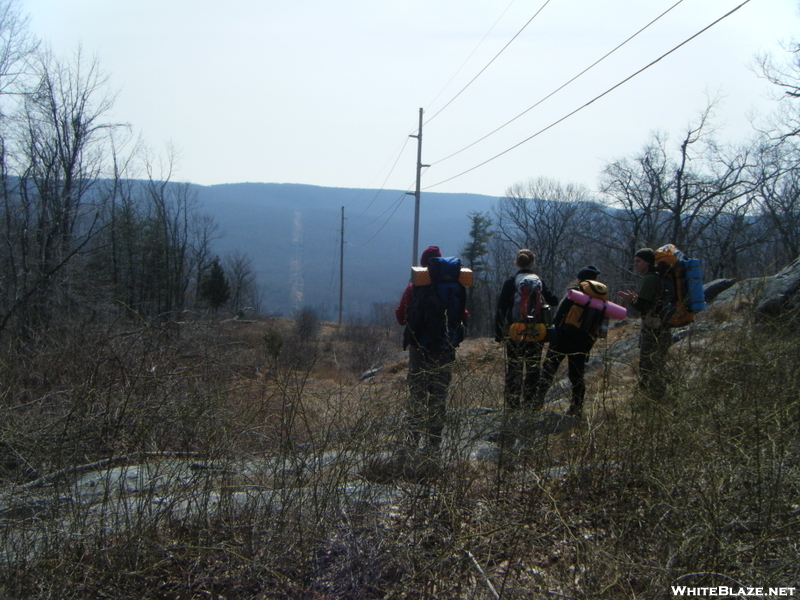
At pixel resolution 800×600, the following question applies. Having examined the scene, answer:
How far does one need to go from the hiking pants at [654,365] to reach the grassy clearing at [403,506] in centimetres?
11

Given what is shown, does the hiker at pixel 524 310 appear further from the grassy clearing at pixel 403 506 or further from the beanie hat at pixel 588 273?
the grassy clearing at pixel 403 506

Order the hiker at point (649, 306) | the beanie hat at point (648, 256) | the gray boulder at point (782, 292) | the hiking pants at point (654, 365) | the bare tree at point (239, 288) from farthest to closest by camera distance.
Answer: the bare tree at point (239, 288) → the gray boulder at point (782, 292) → the beanie hat at point (648, 256) → the hiker at point (649, 306) → the hiking pants at point (654, 365)

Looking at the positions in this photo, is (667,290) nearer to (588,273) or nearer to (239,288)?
(588,273)

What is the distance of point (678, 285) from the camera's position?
16.0 feet

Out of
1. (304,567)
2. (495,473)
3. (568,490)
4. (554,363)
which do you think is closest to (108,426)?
(304,567)

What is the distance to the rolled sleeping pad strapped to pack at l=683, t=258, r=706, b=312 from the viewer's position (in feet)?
15.7

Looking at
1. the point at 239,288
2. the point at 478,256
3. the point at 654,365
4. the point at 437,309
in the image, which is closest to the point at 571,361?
the point at 654,365

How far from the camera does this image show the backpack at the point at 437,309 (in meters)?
4.30

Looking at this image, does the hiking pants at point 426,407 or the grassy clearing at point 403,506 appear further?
the hiking pants at point 426,407

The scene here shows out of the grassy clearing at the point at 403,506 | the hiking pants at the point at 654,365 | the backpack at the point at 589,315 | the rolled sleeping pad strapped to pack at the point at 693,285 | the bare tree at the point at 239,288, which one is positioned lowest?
the bare tree at the point at 239,288

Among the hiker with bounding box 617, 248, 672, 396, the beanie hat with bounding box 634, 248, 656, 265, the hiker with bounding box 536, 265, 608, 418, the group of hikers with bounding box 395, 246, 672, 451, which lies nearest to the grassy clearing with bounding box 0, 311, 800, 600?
the group of hikers with bounding box 395, 246, 672, 451

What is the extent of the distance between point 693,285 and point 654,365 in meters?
1.46

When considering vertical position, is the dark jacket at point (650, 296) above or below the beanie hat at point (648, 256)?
below

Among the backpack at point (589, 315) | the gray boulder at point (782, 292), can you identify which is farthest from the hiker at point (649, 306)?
the gray boulder at point (782, 292)
